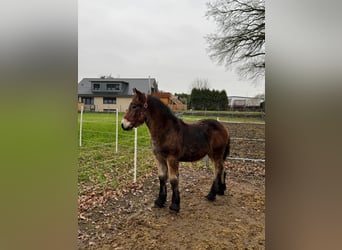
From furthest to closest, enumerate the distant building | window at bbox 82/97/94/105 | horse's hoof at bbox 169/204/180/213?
horse's hoof at bbox 169/204/180/213 → window at bbox 82/97/94/105 → the distant building

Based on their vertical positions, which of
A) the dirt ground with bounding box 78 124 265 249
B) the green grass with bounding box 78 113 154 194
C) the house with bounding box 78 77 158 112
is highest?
the house with bounding box 78 77 158 112

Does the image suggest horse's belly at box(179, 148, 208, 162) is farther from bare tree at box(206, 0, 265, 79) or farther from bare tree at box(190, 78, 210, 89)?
bare tree at box(206, 0, 265, 79)

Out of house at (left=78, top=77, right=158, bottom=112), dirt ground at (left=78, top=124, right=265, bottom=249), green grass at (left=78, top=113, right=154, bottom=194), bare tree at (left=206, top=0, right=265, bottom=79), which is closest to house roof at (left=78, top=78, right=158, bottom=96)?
house at (left=78, top=77, right=158, bottom=112)

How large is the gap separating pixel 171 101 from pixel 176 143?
0.24 metres

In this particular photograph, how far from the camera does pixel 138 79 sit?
131 centimetres

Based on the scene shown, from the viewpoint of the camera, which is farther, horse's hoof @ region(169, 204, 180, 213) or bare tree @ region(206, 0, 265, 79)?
horse's hoof @ region(169, 204, 180, 213)

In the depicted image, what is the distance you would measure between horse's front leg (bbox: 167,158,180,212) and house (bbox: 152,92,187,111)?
284mm

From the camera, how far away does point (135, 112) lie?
1365mm

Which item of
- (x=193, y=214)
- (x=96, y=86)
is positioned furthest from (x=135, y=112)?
(x=193, y=214)

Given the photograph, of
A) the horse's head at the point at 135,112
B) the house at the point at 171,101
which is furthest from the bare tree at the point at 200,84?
the horse's head at the point at 135,112

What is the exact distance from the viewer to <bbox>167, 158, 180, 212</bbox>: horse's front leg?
140 centimetres

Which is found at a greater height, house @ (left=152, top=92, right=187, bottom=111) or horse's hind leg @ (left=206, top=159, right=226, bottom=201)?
house @ (left=152, top=92, right=187, bottom=111)

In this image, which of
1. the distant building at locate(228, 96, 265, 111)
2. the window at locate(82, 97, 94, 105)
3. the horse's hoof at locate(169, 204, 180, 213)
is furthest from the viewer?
the horse's hoof at locate(169, 204, 180, 213)
